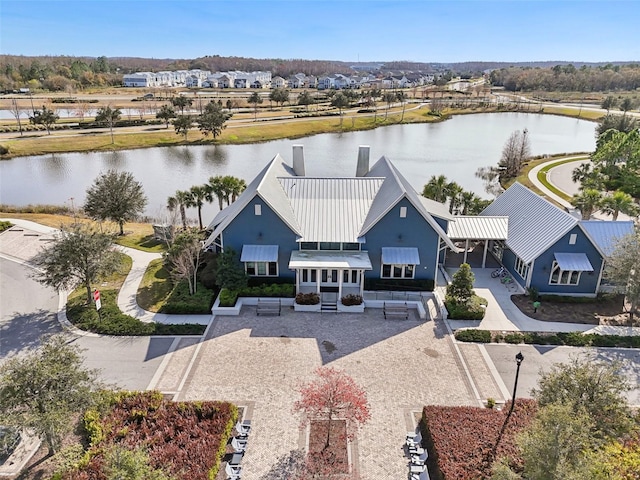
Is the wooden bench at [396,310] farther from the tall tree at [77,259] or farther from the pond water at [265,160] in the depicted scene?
the pond water at [265,160]

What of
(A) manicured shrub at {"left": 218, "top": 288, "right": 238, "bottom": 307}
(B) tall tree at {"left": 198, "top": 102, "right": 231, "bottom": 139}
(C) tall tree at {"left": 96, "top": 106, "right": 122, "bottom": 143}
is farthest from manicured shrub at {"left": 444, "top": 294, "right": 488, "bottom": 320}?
(C) tall tree at {"left": 96, "top": 106, "right": 122, "bottom": 143}

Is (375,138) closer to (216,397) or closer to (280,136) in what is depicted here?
(280,136)

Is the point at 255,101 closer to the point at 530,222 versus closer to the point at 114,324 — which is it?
the point at 530,222

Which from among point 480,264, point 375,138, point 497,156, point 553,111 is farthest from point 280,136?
point 553,111

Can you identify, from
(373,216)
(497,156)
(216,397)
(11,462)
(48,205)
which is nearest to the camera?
(11,462)

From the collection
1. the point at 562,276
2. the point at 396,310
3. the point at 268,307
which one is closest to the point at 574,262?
the point at 562,276

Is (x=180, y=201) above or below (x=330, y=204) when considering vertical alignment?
below
